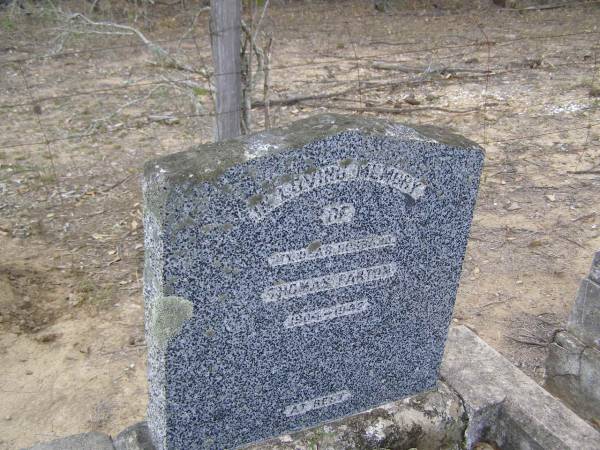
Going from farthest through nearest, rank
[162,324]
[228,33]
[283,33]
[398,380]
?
[283,33], [228,33], [398,380], [162,324]

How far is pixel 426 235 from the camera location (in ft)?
7.14

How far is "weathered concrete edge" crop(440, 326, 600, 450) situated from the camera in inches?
90.8

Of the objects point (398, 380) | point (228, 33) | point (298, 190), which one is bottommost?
point (398, 380)

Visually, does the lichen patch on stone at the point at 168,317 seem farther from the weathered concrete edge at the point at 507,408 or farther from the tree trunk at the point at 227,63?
the tree trunk at the point at 227,63

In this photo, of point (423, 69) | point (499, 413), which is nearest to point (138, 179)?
point (499, 413)

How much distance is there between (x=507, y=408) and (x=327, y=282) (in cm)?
100

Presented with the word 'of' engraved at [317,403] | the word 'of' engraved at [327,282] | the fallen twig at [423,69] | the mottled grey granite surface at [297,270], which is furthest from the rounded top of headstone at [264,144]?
the fallen twig at [423,69]

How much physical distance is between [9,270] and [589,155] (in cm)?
496

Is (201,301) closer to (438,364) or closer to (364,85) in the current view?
(438,364)

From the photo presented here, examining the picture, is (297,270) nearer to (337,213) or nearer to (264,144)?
(337,213)

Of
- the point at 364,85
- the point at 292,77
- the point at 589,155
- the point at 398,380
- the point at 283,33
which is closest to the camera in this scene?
the point at 398,380

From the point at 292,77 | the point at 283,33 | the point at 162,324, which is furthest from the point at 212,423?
the point at 283,33

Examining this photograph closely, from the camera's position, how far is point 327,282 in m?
2.06

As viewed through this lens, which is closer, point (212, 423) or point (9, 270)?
point (212, 423)
